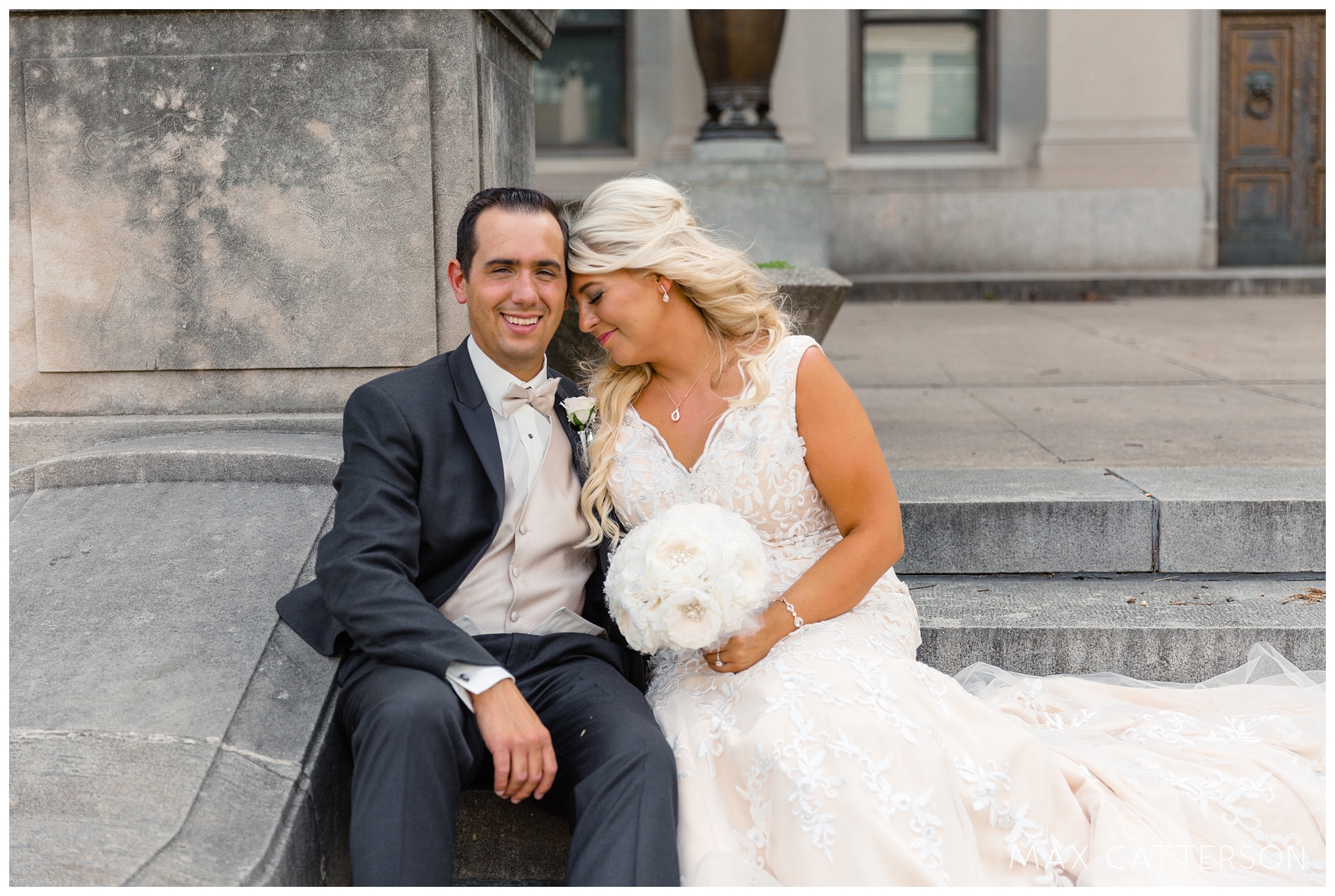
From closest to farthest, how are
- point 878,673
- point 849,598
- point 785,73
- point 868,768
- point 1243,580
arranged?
1. point 868,768
2. point 878,673
3. point 849,598
4. point 1243,580
5. point 785,73

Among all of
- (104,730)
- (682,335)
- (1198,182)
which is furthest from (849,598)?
(1198,182)

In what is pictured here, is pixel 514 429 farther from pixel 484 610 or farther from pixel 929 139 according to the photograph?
pixel 929 139

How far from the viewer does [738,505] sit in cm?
300

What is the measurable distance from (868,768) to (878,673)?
242 mm

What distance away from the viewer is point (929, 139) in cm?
1319

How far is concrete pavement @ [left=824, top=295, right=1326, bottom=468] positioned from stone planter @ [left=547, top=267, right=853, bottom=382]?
68cm

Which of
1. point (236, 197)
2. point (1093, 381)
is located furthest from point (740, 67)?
point (236, 197)

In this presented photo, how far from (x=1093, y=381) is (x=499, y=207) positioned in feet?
16.4

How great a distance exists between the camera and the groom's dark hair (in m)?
2.92

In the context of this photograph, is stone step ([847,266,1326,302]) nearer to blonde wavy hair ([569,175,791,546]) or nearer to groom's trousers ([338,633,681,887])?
blonde wavy hair ([569,175,791,546])

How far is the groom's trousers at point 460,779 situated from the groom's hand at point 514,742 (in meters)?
0.07

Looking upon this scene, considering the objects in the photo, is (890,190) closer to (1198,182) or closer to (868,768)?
(1198,182)

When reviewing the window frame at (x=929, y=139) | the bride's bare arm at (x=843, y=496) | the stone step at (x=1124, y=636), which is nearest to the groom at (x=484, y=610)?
the bride's bare arm at (x=843, y=496)

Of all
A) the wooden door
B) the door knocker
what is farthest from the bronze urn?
the door knocker
